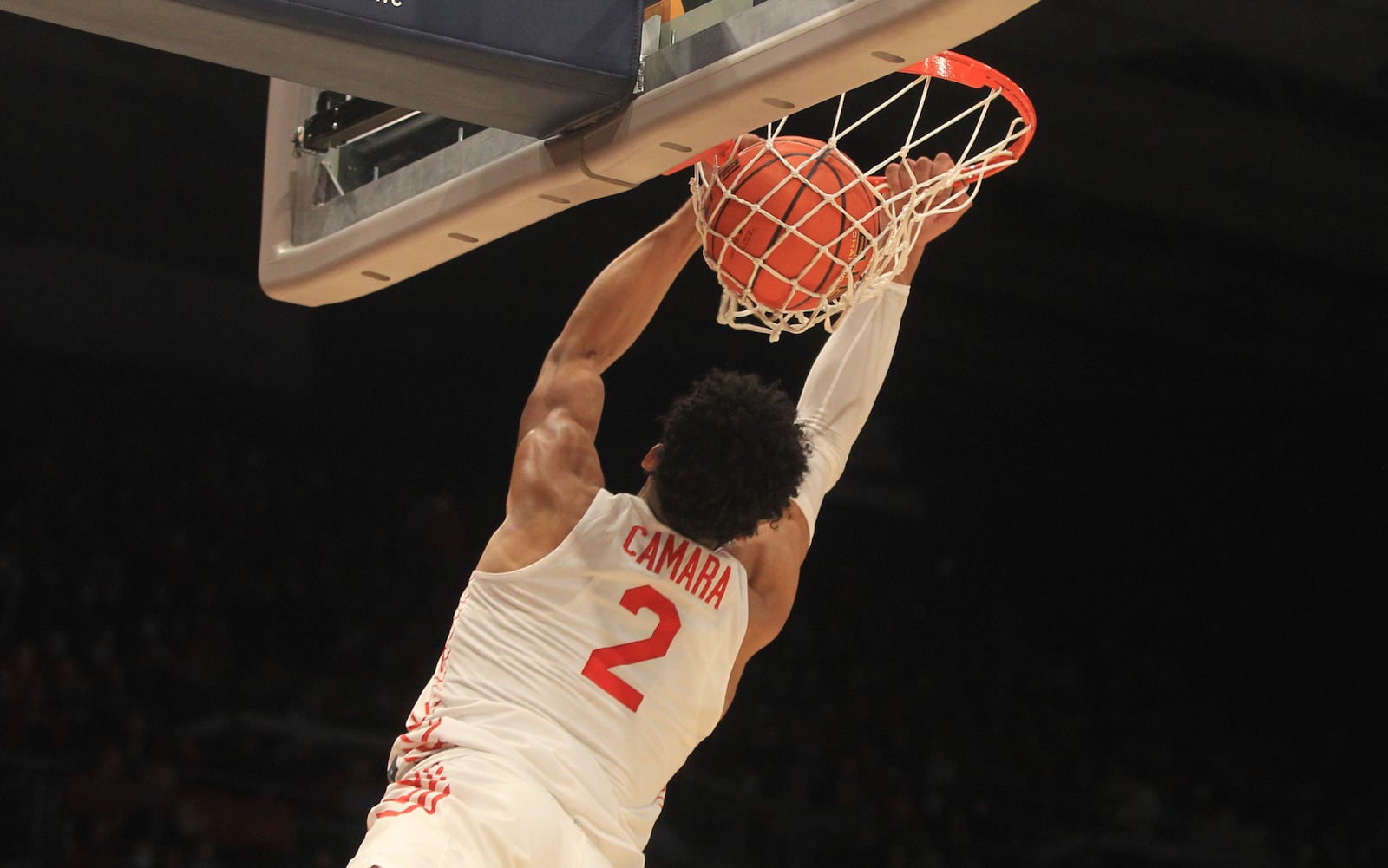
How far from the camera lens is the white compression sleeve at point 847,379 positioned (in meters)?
2.87

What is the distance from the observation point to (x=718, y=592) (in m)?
2.49

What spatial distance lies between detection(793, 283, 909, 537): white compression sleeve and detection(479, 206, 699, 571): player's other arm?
36 centimetres

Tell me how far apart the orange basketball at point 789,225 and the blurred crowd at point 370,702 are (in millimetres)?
4879

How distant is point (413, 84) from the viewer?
89.8 inches

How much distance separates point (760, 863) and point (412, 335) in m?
4.53

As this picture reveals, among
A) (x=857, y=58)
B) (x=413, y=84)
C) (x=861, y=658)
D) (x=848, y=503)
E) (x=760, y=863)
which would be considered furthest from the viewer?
(x=848, y=503)

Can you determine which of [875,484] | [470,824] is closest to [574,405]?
[470,824]

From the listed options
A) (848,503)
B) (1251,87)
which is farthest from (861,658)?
(1251,87)

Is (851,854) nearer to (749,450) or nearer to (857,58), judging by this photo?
(749,450)

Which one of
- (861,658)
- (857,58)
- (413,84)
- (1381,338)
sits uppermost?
(857,58)

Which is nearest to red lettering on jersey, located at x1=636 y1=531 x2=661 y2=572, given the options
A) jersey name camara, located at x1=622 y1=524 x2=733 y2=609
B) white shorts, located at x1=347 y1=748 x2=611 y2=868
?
jersey name camara, located at x1=622 y1=524 x2=733 y2=609

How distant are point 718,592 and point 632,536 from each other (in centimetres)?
17

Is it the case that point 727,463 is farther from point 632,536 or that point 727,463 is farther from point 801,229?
point 801,229

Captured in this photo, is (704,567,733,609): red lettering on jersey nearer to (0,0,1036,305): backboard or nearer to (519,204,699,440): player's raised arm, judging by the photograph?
(519,204,699,440): player's raised arm
